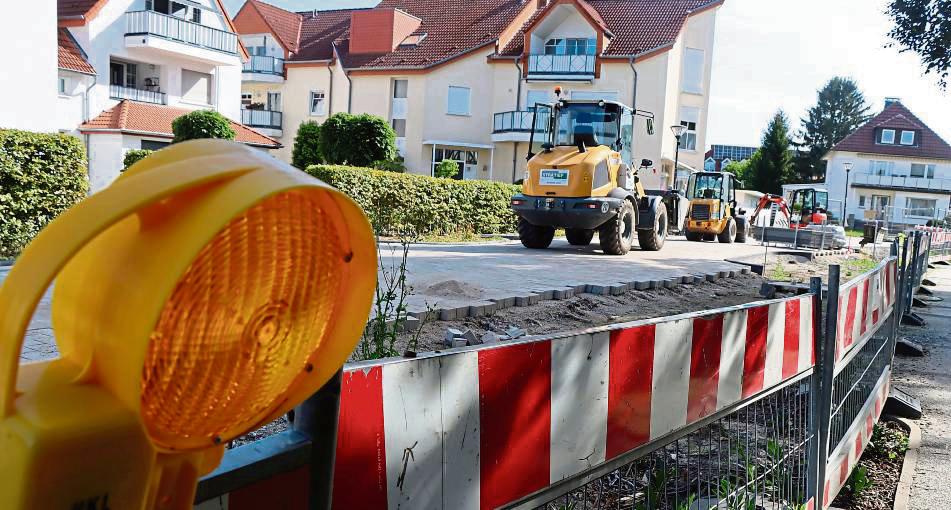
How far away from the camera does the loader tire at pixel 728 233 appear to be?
27.3 metres

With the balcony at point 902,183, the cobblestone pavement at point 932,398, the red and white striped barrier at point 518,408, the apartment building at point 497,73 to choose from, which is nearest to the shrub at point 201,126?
the apartment building at point 497,73

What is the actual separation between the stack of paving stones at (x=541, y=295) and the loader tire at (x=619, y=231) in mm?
2841

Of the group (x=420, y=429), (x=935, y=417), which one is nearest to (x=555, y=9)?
(x=935, y=417)

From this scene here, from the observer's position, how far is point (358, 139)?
92.8 ft

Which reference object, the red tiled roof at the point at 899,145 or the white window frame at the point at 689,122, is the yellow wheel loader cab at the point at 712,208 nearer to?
the white window frame at the point at 689,122

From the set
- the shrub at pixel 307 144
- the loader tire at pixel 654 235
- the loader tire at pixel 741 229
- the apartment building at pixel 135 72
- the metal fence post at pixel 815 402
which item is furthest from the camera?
the shrub at pixel 307 144

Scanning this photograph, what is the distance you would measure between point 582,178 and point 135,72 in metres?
27.6

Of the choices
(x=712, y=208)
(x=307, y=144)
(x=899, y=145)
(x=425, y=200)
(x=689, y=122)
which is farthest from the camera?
(x=899, y=145)

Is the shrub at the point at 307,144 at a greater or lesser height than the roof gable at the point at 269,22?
lesser

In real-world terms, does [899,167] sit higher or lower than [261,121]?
higher

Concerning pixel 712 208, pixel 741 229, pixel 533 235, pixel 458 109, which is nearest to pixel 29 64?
pixel 533 235

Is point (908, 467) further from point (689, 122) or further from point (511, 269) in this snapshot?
point (689, 122)

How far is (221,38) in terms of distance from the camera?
3788 cm

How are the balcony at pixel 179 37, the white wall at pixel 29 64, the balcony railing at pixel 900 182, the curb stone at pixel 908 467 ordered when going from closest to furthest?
the curb stone at pixel 908 467 < the white wall at pixel 29 64 < the balcony at pixel 179 37 < the balcony railing at pixel 900 182
